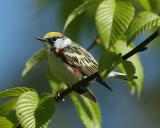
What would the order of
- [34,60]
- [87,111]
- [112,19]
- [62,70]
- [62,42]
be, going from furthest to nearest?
1. [62,42]
2. [62,70]
3. [34,60]
4. [87,111]
5. [112,19]

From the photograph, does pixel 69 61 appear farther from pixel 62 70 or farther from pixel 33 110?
pixel 33 110

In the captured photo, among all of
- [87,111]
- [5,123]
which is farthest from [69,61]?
[5,123]

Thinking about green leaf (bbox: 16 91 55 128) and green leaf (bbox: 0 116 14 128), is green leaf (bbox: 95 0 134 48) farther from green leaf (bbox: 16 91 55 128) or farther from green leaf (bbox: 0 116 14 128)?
green leaf (bbox: 0 116 14 128)

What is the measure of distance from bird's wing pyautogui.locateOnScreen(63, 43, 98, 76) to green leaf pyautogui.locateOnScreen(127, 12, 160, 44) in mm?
1192

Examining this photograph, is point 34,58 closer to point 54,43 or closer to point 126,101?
point 54,43

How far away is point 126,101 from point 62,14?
3.38 meters

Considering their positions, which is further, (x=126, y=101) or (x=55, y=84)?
(x=126, y=101)

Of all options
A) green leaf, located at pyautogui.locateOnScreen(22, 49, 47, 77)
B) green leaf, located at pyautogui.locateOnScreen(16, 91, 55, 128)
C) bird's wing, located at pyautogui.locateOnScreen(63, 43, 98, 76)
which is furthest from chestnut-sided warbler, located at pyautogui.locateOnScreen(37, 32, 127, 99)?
green leaf, located at pyautogui.locateOnScreen(16, 91, 55, 128)

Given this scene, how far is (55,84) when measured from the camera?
297cm

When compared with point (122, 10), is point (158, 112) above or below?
below

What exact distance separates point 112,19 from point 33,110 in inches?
27.2

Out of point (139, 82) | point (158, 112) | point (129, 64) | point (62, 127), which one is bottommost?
point (158, 112)

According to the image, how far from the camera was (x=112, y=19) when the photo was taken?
2.43 m

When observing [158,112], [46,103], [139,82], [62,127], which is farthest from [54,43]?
[158,112]
